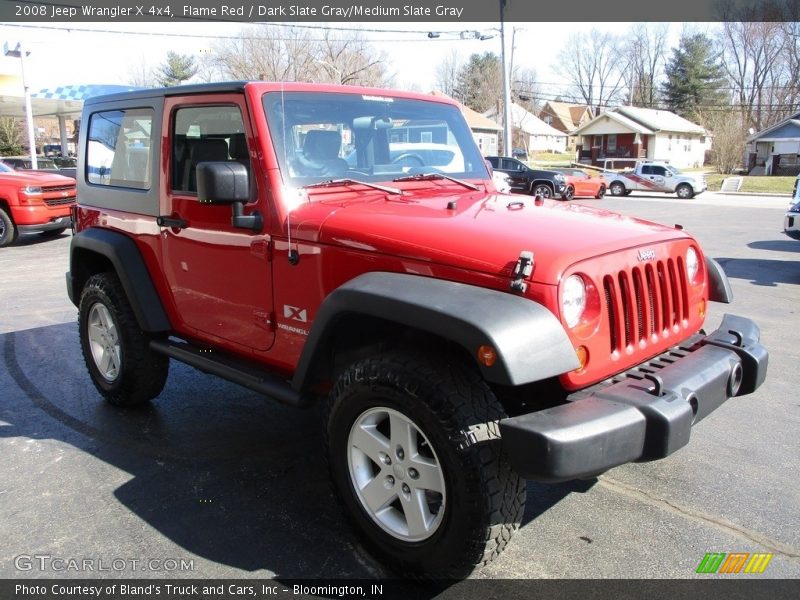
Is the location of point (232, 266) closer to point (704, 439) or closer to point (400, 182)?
point (400, 182)

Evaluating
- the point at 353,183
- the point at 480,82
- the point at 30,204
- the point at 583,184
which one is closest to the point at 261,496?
the point at 353,183

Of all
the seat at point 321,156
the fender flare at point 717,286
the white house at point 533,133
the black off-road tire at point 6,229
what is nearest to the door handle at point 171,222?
the seat at point 321,156

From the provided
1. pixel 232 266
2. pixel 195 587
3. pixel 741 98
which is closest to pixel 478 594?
pixel 195 587

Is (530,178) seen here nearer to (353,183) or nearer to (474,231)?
(353,183)

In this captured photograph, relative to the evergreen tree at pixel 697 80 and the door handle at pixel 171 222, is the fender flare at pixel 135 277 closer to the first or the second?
the door handle at pixel 171 222

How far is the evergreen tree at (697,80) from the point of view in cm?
7038

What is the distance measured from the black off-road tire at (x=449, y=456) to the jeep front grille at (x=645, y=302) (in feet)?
1.97

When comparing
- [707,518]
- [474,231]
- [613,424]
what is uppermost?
[474,231]

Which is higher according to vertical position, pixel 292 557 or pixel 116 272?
pixel 116 272

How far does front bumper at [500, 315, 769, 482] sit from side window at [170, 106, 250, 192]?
6.60ft

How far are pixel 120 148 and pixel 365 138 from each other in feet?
5.88

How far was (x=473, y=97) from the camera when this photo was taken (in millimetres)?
82250

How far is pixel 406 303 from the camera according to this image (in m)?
2.46

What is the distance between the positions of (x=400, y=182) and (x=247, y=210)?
0.87 m
